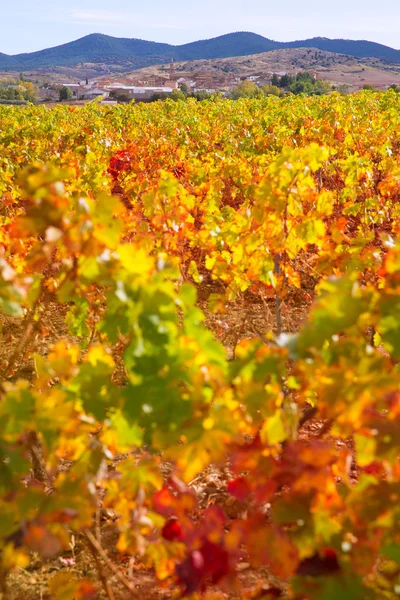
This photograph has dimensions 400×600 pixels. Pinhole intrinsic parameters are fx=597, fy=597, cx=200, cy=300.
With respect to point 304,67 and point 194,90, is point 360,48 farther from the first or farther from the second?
point 194,90

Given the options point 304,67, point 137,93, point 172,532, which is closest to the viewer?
point 172,532

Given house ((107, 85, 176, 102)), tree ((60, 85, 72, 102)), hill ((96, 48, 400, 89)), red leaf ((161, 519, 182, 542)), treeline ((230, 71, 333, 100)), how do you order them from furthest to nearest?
hill ((96, 48, 400, 89)), tree ((60, 85, 72, 102)), house ((107, 85, 176, 102)), treeline ((230, 71, 333, 100)), red leaf ((161, 519, 182, 542))

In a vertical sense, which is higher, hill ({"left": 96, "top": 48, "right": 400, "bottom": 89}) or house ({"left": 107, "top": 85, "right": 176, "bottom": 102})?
hill ({"left": 96, "top": 48, "right": 400, "bottom": 89})

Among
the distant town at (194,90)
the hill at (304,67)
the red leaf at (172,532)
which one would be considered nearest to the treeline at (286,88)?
the distant town at (194,90)

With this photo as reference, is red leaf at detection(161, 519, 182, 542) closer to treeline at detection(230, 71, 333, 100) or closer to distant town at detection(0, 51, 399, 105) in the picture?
distant town at detection(0, 51, 399, 105)

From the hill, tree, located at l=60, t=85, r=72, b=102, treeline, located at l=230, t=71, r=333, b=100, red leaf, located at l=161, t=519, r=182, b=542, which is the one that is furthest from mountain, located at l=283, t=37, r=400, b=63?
red leaf, located at l=161, t=519, r=182, b=542

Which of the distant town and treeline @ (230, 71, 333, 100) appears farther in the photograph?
the distant town

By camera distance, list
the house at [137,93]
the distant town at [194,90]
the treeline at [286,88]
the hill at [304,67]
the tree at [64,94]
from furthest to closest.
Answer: the hill at [304,67] → the tree at [64,94] → the house at [137,93] → the distant town at [194,90] → the treeline at [286,88]

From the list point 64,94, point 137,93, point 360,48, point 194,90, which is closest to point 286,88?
point 194,90

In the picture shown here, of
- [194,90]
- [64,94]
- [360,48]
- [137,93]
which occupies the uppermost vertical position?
[360,48]

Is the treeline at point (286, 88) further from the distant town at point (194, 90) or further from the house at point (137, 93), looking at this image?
the house at point (137, 93)

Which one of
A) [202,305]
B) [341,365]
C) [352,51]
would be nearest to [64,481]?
[341,365]

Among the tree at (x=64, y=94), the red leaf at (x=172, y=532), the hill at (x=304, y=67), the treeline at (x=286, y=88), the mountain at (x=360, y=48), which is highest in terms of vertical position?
the mountain at (x=360, y=48)

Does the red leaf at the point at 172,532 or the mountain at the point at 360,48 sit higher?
the mountain at the point at 360,48
